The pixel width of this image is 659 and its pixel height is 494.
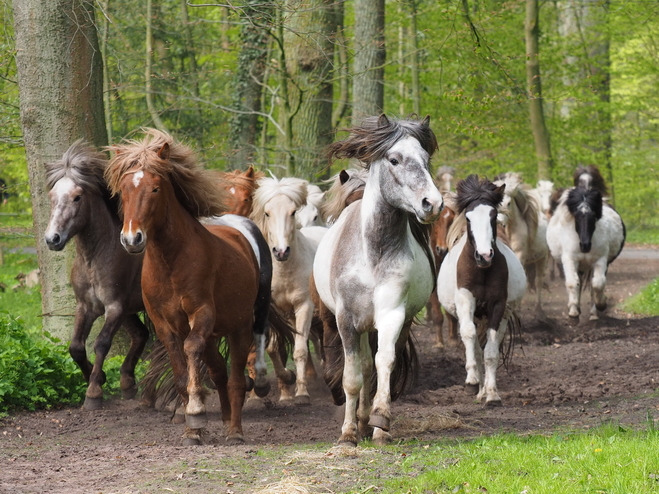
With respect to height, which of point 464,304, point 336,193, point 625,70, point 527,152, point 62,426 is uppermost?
point 625,70

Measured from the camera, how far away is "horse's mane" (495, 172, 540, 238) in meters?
15.4

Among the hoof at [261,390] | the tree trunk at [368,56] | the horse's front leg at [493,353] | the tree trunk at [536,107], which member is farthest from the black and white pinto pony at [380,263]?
the tree trunk at [536,107]

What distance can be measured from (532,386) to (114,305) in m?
4.69

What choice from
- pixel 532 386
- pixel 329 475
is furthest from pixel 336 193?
pixel 329 475

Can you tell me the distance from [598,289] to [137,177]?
10.2 metres

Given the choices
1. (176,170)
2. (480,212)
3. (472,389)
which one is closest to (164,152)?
(176,170)

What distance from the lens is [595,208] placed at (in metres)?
15.0

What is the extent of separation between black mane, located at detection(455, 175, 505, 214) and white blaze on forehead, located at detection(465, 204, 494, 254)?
19 cm

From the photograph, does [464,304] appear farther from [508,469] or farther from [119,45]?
[119,45]

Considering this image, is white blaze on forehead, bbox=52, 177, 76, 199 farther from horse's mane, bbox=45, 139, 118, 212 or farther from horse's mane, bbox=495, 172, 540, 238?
horse's mane, bbox=495, 172, 540, 238

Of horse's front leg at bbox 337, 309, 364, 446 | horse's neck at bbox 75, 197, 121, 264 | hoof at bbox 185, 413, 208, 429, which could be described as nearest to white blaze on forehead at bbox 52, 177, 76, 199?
horse's neck at bbox 75, 197, 121, 264

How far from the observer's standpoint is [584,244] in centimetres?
1462

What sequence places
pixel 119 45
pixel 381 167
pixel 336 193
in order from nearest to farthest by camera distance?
pixel 381 167
pixel 336 193
pixel 119 45

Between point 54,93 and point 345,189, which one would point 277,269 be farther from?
point 54,93
